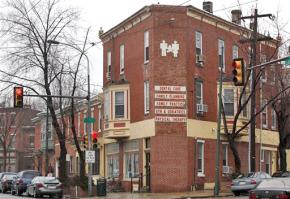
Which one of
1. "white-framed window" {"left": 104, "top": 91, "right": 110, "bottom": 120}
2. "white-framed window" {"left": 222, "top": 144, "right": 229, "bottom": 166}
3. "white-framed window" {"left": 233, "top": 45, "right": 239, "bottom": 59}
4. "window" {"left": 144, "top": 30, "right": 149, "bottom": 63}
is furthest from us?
"white-framed window" {"left": 233, "top": 45, "right": 239, "bottom": 59}

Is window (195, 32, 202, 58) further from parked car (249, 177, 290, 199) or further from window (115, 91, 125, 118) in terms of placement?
parked car (249, 177, 290, 199)

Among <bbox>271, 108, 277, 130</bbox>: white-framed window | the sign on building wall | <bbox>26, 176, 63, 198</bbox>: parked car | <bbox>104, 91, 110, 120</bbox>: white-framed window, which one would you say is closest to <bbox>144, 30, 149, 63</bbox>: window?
the sign on building wall

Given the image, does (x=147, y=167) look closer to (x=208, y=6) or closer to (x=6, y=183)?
(x=6, y=183)

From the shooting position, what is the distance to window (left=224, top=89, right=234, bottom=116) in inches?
1688

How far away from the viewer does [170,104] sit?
39000 millimetres

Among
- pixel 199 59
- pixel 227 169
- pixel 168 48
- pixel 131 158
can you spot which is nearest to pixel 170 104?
pixel 168 48

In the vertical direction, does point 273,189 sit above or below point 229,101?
below

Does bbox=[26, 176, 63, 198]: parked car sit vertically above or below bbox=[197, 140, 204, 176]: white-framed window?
below

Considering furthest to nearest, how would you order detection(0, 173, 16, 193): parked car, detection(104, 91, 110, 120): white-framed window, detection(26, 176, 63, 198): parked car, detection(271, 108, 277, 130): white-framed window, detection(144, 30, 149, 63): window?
1. detection(271, 108, 277, 130): white-framed window
2. detection(0, 173, 16, 193): parked car
3. detection(104, 91, 110, 120): white-framed window
4. detection(144, 30, 149, 63): window
5. detection(26, 176, 63, 198): parked car

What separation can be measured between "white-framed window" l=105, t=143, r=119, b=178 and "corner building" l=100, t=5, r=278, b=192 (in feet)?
0.26

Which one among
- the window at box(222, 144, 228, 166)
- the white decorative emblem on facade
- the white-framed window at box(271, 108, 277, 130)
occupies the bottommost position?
the window at box(222, 144, 228, 166)

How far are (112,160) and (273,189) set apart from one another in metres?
27.6

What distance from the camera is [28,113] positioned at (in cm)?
9456

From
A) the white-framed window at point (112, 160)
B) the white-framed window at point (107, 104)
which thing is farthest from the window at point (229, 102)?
the white-framed window at point (112, 160)
